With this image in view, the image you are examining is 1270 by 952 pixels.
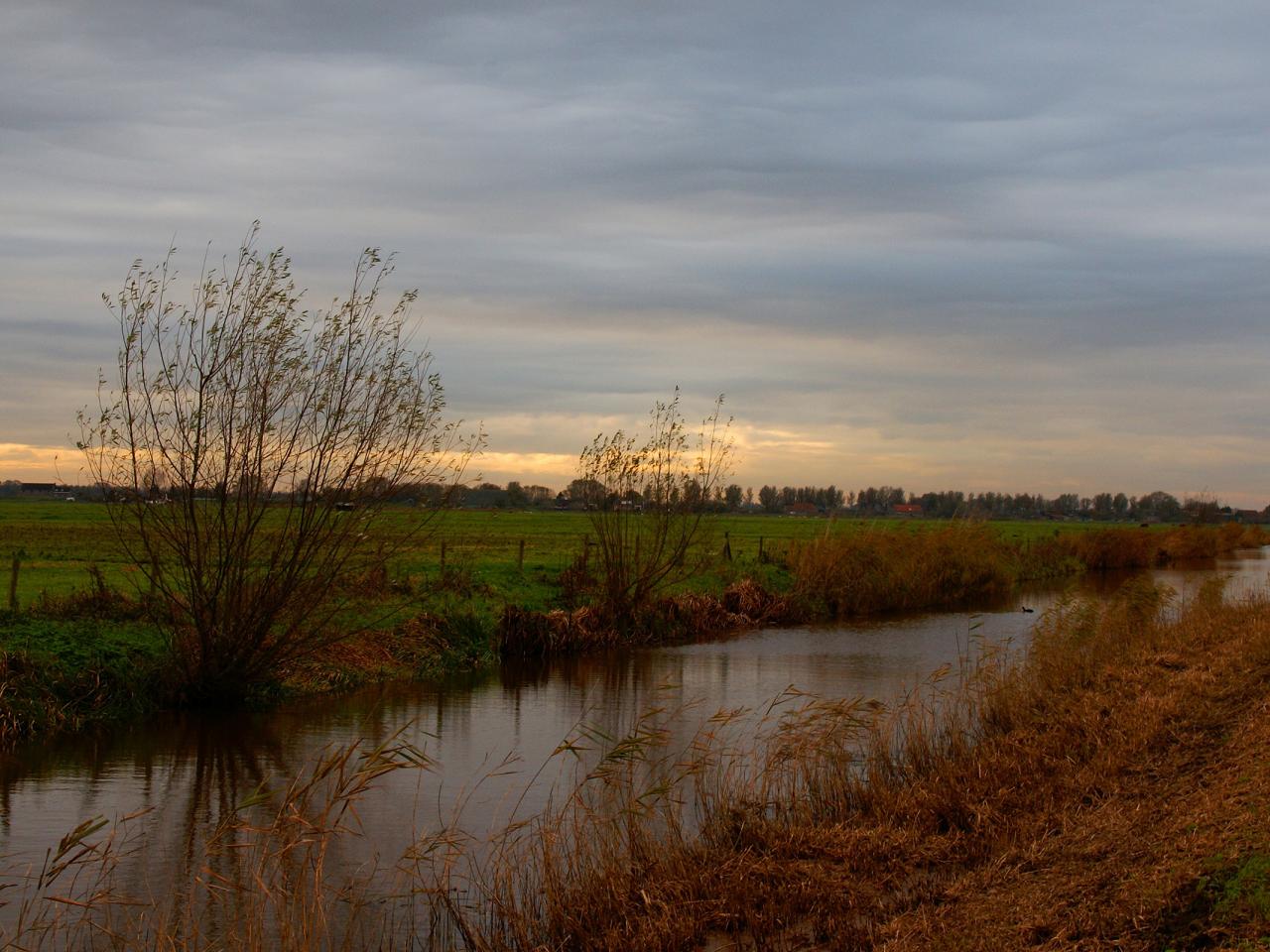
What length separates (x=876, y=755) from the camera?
10.4 m

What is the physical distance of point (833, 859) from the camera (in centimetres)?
796


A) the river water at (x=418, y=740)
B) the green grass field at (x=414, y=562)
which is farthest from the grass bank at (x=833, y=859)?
the green grass field at (x=414, y=562)

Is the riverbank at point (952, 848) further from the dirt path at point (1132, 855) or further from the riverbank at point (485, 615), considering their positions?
the riverbank at point (485, 615)

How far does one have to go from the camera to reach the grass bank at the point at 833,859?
20.5 feet

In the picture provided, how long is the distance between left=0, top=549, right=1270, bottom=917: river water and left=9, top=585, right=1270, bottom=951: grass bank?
551 millimetres

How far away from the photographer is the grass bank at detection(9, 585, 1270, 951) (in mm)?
6254

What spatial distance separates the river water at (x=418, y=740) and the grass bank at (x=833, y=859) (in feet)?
1.81

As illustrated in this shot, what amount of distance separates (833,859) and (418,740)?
6.92m

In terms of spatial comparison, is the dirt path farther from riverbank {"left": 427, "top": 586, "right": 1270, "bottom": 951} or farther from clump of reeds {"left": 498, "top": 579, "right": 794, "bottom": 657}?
clump of reeds {"left": 498, "top": 579, "right": 794, "bottom": 657}

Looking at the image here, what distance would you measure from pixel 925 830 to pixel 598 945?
3.10m

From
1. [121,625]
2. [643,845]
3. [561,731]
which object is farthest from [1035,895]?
[121,625]

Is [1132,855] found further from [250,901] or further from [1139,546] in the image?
[1139,546]

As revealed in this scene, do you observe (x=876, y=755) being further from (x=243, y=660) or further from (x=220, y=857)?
(x=243, y=660)

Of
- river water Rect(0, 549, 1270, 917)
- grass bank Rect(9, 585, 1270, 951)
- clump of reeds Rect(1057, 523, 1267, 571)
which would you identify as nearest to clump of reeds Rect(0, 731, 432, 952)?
grass bank Rect(9, 585, 1270, 951)
